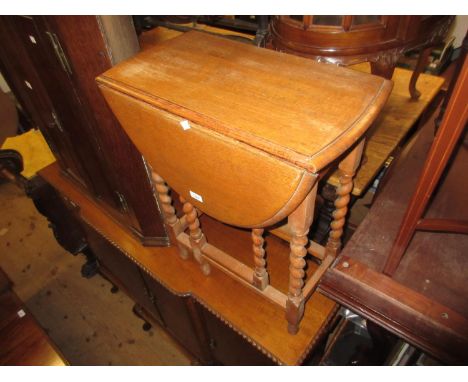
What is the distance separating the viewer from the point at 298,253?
88 centimetres

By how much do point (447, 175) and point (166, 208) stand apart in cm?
94

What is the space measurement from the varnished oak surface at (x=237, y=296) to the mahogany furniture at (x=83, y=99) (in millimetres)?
85

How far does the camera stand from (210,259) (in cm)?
123

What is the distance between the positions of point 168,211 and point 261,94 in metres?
0.64

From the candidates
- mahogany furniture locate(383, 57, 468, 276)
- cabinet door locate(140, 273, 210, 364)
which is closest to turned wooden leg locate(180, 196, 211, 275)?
cabinet door locate(140, 273, 210, 364)

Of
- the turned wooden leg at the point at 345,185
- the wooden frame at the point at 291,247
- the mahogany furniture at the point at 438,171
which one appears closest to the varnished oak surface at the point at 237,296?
the wooden frame at the point at 291,247

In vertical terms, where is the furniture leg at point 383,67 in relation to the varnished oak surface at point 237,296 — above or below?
above

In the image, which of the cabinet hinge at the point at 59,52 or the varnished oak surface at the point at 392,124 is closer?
the cabinet hinge at the point at 59,52

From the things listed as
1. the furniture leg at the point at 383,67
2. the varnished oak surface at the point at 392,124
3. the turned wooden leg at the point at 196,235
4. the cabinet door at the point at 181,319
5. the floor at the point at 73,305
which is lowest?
the floor at the point at 73,305

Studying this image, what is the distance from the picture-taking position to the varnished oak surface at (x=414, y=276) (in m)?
0.74

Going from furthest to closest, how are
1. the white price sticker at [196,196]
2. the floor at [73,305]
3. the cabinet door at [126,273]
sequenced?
the floor at [73,305]
the cabinet door at [126,273]
the white price sticker at [196,196]

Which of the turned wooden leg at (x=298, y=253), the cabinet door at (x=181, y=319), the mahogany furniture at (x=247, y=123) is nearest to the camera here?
the mahogany furniture at (x=247, y=123)

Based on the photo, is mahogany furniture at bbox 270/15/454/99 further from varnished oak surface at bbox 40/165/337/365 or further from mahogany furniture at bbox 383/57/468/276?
varnished oak surface at bbox 40/165/337/365

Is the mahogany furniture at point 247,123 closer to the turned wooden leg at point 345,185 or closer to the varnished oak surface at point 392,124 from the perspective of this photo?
the turned wooden leg at point 345,185
